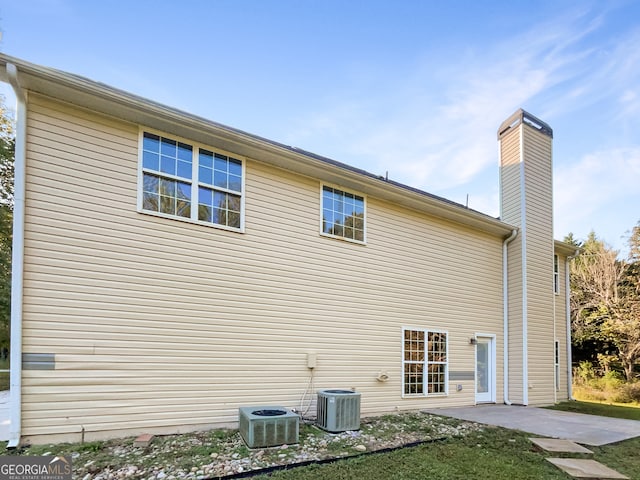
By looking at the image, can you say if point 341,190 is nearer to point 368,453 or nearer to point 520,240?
point 368,453

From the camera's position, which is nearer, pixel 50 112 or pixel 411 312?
pixel 50 112

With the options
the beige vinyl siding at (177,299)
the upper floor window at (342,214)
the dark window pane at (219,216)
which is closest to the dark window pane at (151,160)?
the beige vinyl siding at (177,299)

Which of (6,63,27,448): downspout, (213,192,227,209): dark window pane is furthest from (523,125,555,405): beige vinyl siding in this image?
(6,63,27,448): downspout

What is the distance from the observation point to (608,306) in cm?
1648

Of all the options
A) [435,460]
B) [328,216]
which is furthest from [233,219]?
[435,460]

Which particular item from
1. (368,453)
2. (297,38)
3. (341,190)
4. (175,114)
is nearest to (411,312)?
(341,190)

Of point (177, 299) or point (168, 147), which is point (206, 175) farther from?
point (177, 299)

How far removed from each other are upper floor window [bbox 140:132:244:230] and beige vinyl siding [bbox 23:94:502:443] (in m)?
0.18

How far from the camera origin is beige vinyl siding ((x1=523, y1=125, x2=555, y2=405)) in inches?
372

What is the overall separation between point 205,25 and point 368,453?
353 inches

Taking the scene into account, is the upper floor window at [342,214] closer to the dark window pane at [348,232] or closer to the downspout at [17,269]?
the dark window pane at [348,232]

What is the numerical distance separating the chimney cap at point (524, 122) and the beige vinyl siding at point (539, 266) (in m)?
0.16

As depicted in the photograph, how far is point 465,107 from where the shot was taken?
418 inches

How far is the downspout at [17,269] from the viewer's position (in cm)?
428
